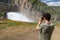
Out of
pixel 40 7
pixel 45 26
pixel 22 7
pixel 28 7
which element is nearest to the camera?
pixel 45 26

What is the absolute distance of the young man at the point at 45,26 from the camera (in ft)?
20.6

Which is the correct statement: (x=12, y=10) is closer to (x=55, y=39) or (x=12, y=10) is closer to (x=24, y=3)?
(x=24, y=3)

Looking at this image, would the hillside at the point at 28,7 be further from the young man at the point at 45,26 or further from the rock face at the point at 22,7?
the young man at the point at 45,26

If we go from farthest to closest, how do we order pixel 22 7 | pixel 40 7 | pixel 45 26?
1. pixel 22 7
2. pixel 40 7
3. pixel 45 26

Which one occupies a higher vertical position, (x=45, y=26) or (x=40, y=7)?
(x=45, y=26)

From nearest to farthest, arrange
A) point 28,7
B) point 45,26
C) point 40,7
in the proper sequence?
point 45,26 → point 28,7 → point 40,7

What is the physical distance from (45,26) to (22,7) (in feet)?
96.1

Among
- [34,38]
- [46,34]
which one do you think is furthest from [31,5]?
[46,34]

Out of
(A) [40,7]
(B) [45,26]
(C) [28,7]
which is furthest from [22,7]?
(B) [45,26]

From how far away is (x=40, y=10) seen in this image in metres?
34.7

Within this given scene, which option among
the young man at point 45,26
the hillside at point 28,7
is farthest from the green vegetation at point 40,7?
the young man at point 45,26

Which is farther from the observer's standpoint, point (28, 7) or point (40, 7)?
point (40, 7)

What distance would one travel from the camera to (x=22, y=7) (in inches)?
1398

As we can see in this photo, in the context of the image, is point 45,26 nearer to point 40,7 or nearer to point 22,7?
point 40,7
